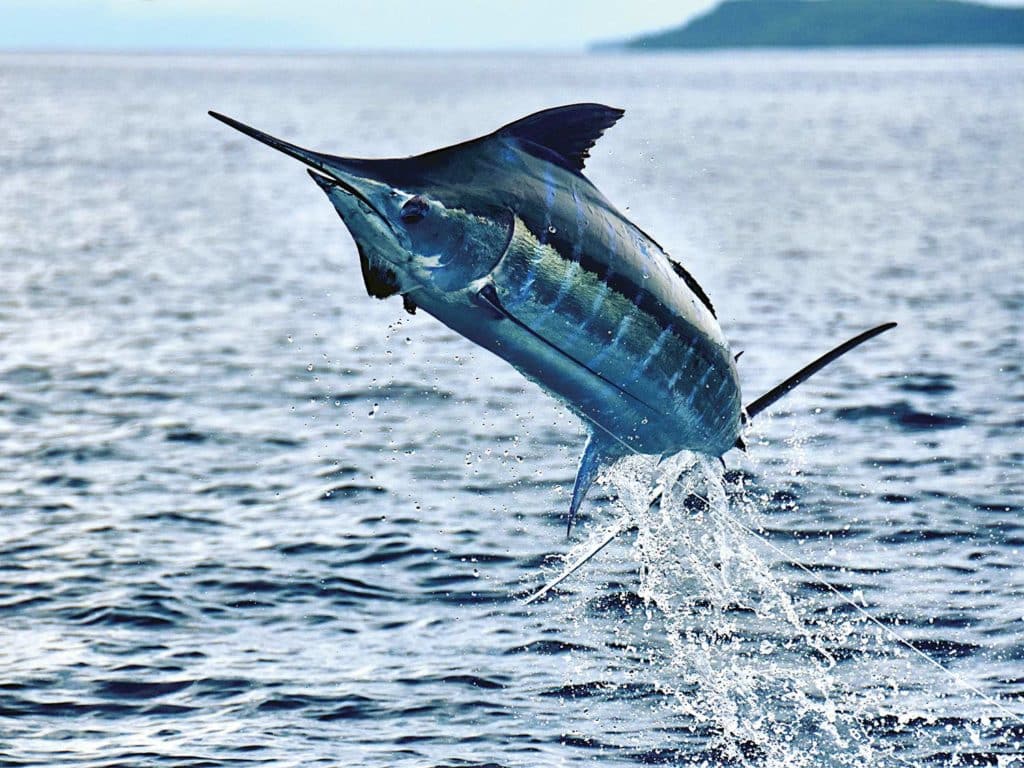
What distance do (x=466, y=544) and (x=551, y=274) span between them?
8.97 metres

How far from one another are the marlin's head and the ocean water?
691 mm

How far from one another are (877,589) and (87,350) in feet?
54.2

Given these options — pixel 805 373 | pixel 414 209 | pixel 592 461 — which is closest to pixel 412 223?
pixel 414 209

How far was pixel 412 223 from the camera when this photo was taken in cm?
682

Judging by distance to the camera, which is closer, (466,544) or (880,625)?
(880,625)

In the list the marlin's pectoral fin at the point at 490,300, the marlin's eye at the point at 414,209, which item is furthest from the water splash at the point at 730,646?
the marlin's eye at the point at 414,209

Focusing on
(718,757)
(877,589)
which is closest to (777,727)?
(718,757)

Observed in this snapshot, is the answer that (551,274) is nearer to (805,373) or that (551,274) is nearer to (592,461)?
(592,461)

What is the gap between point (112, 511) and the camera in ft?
56.4

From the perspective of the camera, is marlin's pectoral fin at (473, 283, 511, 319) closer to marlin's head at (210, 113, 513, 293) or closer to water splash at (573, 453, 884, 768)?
marlin's head at (210, 113, 513, 293)

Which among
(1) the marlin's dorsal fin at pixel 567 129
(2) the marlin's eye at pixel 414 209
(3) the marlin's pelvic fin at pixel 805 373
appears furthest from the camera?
(3) the marlin's pelvic fin at pixel 805 373

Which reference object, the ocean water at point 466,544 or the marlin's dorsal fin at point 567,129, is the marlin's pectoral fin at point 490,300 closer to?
the ocean water at point 466,544

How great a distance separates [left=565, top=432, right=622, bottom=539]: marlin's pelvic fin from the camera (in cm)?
823

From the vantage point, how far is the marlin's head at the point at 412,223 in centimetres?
668
